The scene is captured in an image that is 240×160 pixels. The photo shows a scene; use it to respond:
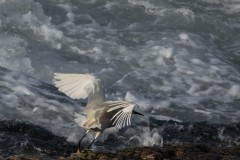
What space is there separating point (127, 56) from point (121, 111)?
5883 mm

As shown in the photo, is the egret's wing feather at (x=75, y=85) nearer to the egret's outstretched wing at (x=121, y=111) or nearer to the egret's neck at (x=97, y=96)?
the egret's neck at (x=97, y=96)

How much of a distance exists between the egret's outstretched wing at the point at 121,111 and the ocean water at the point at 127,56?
1.47 metres

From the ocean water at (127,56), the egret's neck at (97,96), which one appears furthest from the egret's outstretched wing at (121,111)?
the ocean water at (127,56)

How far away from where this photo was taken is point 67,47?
1090 cm

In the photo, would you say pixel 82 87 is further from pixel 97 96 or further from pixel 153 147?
pixel 153 147

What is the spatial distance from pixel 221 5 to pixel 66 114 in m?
8.20

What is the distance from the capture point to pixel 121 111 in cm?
497

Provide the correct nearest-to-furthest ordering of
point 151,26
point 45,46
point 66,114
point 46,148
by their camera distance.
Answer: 1. point 46,148
2. point 66,114
3. point 45,46
4. point 151,26

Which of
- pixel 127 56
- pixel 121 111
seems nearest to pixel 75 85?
pixel 121 111

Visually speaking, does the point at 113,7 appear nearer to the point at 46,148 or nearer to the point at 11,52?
the point at 11,52

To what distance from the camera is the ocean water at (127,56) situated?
7973mm

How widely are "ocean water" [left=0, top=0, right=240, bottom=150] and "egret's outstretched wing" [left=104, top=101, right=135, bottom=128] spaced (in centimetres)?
147

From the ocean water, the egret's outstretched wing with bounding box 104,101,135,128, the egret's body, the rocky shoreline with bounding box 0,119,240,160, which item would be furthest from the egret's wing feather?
the ocean water

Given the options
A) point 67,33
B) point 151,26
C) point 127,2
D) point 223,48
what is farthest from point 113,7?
point 223,48
